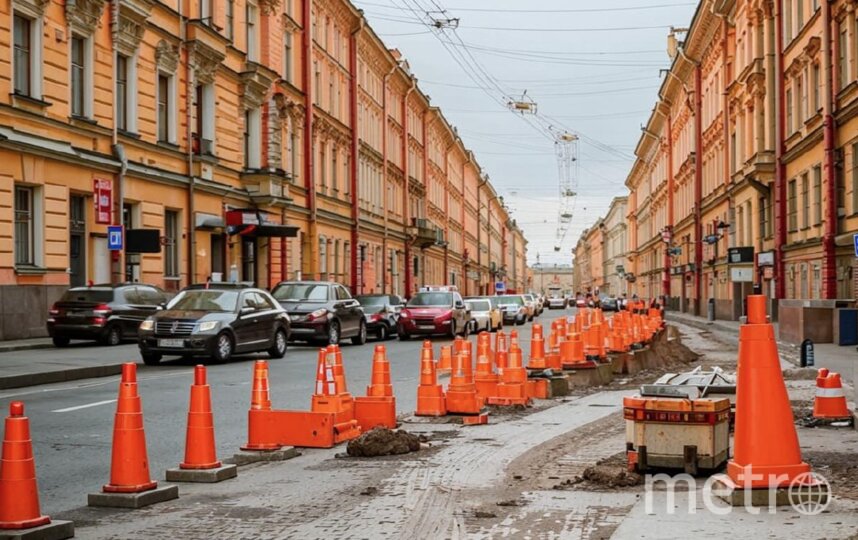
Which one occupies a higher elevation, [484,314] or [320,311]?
[320,311]

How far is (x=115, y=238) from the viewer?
2573cm

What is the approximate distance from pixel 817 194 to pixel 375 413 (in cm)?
2692

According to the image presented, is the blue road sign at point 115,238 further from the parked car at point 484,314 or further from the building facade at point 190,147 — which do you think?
the parked car at point 484,314

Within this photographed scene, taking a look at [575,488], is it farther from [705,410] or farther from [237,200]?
[237,200]

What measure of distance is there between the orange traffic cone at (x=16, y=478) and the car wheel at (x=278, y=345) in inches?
635

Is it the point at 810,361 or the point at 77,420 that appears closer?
the point at 77,420

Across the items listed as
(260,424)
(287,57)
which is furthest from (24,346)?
(287,57)

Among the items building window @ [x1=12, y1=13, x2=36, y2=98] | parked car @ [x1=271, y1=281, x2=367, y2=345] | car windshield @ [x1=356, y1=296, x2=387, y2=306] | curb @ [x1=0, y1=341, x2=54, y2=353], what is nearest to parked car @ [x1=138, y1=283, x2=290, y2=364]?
parked car @ [x1=271, y1=281, x2=367, y2=345]

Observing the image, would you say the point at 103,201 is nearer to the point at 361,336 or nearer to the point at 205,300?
the point at 205,300

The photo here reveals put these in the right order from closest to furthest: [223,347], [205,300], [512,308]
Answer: [223,347], [205,300], [512,308]

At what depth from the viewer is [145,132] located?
30.5m

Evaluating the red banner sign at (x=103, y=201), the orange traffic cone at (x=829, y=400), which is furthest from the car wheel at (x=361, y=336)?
the orange traffic cone at (x=829, y=400)

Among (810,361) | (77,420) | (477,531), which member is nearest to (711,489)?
(477,531)

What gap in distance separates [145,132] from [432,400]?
2153 cm
